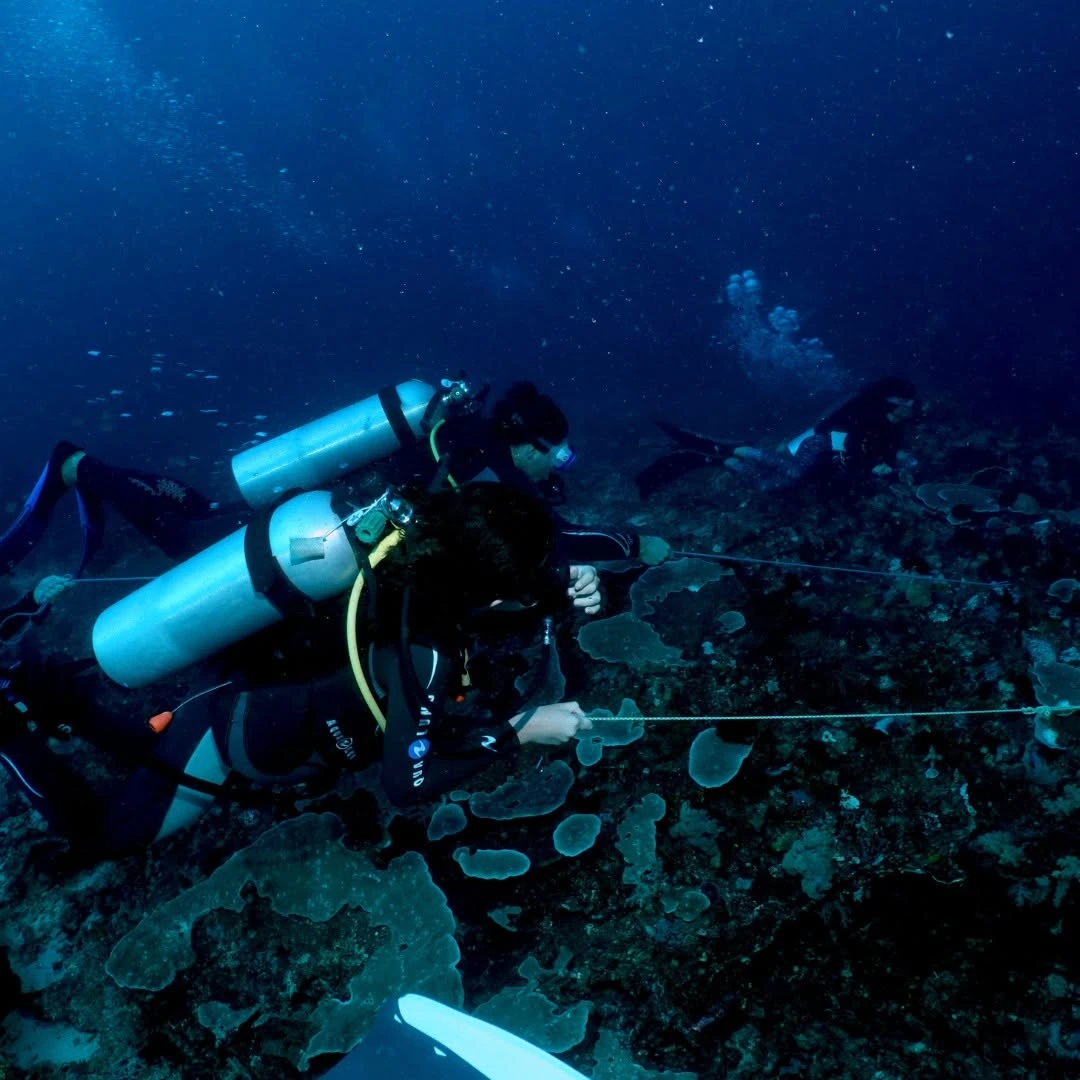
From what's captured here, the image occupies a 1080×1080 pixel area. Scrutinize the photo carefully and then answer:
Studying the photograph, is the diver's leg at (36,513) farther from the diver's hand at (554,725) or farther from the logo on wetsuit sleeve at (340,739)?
the diver's hand at (554,725)

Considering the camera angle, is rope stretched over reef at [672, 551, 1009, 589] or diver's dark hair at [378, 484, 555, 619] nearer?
diver's dark hair at [378, 484, 555, 619]

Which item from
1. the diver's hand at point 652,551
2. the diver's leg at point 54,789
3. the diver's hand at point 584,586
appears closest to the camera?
the diver's leg at point 54,789

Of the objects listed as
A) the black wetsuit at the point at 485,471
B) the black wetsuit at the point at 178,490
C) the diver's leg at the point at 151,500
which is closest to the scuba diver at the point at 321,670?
the black wetsuit at the point at 485,471

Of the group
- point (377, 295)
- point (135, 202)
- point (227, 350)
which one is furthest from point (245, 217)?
point (227, 350)

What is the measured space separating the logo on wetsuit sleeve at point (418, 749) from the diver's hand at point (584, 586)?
149 centimetres

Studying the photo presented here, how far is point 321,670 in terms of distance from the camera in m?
4.00

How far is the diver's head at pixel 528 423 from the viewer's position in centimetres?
580

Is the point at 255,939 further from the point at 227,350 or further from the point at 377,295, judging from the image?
the point at 377,295

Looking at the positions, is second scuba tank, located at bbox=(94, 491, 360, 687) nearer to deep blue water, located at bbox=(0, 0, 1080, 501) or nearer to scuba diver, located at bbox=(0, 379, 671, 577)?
scuba diver, located at bbox=(0, 379, 671, 577)

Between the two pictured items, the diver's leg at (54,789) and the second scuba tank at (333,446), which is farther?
the second scuba tank at (333,446)

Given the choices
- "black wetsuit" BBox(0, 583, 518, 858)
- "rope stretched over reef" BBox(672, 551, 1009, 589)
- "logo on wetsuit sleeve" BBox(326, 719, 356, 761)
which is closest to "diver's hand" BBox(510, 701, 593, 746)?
"black wetsuit" BBox(0, 583, 518, 858)

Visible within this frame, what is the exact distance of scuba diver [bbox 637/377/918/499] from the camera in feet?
26.8

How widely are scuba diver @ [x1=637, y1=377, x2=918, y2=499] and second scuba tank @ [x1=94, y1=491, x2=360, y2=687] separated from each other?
5.88 meters

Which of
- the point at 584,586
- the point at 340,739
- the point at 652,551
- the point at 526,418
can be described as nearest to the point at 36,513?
the point at 340,739
